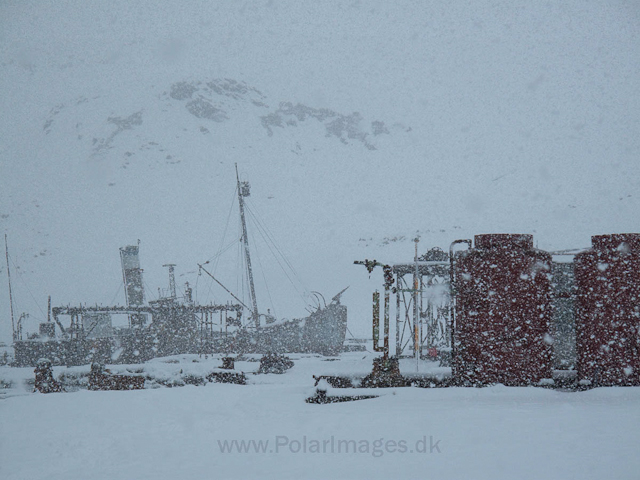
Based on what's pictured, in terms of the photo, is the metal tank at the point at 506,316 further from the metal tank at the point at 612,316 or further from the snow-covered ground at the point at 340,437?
the metal tank at the point at 612,316

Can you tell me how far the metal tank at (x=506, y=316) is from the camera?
32.2 ft

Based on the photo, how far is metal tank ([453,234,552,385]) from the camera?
32.2 ft

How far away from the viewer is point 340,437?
652 cm

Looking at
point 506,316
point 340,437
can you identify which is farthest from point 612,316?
point 340,437

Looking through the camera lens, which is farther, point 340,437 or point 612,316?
point 612,316

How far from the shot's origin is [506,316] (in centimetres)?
984

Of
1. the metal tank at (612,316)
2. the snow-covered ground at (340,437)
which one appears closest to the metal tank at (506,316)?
the snow-covered ground at (340,437)

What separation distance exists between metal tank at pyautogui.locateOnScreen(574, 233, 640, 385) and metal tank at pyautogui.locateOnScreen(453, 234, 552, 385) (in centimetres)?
78

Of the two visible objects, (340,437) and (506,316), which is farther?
(506,316)

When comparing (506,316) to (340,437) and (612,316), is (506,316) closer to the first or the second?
(612,316)

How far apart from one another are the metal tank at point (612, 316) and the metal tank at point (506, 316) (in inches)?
30.9

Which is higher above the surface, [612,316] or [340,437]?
[612,316]

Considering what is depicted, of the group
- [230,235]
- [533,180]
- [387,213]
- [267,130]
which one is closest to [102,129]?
[267,130]

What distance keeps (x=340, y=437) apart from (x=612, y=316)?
6.38m
